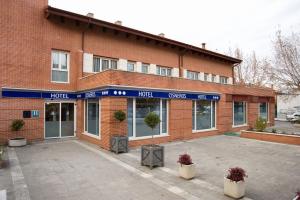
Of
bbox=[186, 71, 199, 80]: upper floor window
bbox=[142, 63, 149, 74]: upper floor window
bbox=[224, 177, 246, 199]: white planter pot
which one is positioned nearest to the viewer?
bbox=[224, 177, 246, 199]: white planter pot

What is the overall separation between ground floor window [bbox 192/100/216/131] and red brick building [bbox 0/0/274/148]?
0.24ft

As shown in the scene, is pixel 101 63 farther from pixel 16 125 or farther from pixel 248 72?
pixel 248 72

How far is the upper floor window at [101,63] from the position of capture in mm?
16469

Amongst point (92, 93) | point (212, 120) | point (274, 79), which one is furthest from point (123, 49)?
point (274, 79)

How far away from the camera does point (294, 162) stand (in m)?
10.0

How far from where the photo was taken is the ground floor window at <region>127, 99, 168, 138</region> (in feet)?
42.1

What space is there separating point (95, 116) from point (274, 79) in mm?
17365

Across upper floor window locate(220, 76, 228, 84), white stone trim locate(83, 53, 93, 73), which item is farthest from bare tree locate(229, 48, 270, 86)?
white stone trim locate(83, 53, 93, 73)

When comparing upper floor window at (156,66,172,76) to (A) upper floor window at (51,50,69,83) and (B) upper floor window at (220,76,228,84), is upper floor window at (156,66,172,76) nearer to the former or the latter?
(A) upper floor window at (51,50,69,83)

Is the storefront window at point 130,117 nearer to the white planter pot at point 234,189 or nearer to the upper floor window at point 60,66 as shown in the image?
the upper floor window at point 60,66

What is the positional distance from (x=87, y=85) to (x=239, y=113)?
14058 mm

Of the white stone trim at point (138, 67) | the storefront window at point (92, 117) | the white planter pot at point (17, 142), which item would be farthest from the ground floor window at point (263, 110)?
the white planter pot at point (17, 142)

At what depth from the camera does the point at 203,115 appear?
17.4 meters

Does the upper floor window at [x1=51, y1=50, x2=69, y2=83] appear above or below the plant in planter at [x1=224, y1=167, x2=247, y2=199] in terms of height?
above
